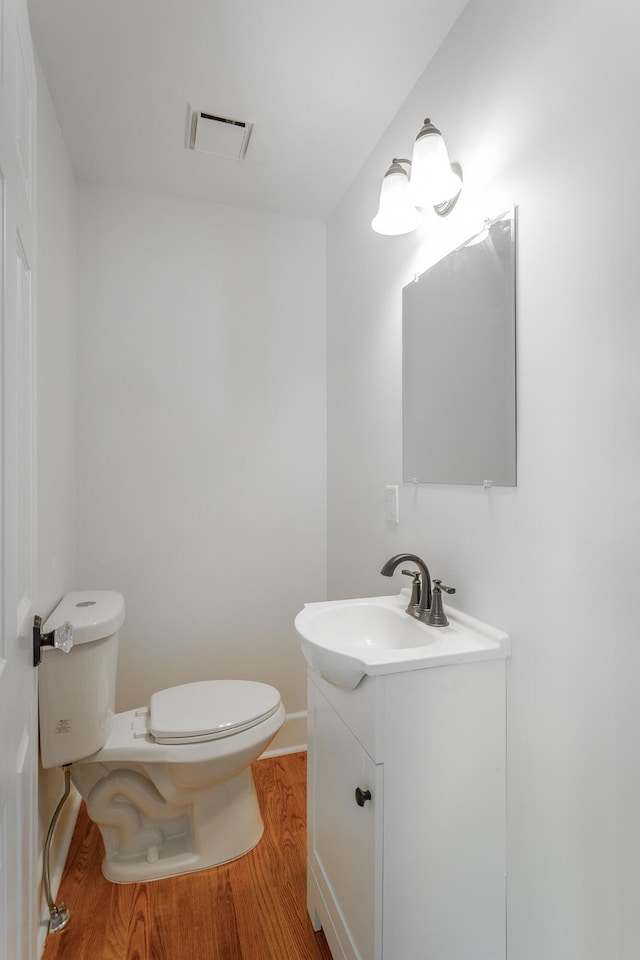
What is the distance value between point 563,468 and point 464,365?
0.43m

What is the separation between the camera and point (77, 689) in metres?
1.48

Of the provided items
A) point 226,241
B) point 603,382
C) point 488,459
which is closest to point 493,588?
point 488,459

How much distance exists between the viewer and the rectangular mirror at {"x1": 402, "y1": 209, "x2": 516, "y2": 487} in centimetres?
113

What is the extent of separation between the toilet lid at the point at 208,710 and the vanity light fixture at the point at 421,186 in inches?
61.6

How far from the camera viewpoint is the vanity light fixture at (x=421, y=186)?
4.06ft

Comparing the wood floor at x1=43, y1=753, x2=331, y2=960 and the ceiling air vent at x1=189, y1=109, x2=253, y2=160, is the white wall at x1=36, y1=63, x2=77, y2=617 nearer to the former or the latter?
the ceiling air vent at x1=189, y1=109, x2=253, y2=160

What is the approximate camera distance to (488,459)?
1193 mm

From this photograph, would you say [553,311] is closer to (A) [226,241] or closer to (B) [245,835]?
(A) [226,241]

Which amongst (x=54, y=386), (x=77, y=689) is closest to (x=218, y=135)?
(x=54, y=386)

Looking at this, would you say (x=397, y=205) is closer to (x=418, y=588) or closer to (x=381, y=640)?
(x=418, y=588)

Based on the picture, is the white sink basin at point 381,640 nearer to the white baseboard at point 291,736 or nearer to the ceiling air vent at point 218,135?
the white baseboard at point 291,736

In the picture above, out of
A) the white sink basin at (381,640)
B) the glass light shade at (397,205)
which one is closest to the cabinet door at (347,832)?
the white sink basin at (381,640)

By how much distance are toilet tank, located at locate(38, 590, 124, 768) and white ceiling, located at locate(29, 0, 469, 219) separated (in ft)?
5.43

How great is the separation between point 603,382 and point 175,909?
1.83 metres
